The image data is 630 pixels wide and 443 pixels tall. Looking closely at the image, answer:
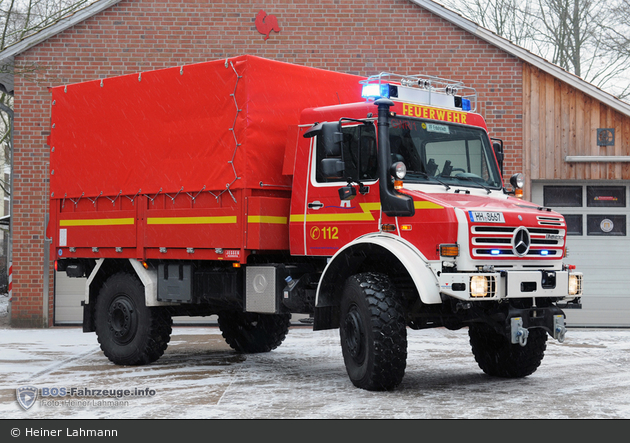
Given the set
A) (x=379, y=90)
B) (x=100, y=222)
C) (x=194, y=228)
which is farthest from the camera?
(x=100, y=222)

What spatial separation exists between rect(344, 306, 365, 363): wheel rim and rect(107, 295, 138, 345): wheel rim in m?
3.25

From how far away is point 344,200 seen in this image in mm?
8531

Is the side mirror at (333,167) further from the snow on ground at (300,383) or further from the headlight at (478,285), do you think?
the snow on ground at (300,383)

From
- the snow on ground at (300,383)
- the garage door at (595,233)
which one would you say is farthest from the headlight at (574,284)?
the garage door at (595,233)

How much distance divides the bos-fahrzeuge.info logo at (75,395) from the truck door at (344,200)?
2298mm

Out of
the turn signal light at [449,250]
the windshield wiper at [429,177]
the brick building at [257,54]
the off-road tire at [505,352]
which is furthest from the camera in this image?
the brick building at [257,54]

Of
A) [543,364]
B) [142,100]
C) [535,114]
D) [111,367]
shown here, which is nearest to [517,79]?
[535,114]

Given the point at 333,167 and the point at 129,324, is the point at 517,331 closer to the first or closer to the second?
the point at 333,167

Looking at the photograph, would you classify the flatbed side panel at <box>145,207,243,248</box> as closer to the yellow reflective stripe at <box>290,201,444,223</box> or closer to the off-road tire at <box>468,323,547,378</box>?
the yellow reflective stripe at <box>290,201,444,223</box>

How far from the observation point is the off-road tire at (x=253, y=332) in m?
11.8

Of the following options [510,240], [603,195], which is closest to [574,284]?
[510,240]

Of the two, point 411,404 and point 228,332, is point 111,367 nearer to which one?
point 228,332

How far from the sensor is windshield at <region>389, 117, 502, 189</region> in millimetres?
8492

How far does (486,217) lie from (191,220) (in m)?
3.53
